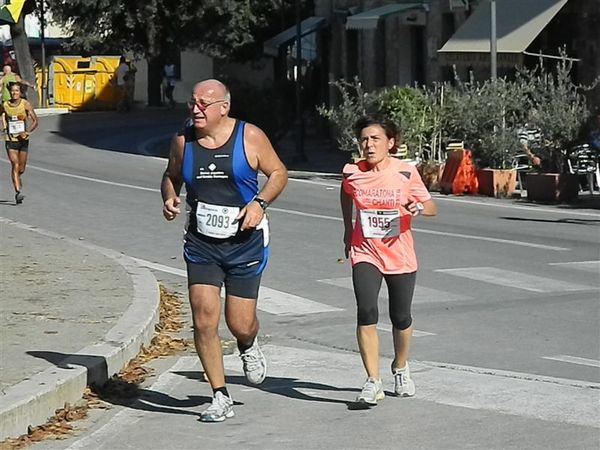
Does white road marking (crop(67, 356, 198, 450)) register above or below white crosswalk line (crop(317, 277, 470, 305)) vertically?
above

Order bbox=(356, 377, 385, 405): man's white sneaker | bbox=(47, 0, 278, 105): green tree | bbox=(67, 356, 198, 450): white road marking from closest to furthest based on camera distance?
bbox=(67, 356, 198, 450): white road marking, bbox=(356, 377, 385, 405): man's white sneaker, bbox=(47, 0, 278, 105): green tree

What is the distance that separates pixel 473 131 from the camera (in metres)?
24.6

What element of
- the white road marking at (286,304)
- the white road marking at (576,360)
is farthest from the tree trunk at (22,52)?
the white road marking at (576,360)

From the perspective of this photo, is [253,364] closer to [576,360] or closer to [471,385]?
[471,385]

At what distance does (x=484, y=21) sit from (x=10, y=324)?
72.5 feet

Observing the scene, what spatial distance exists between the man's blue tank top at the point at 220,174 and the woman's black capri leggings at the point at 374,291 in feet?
2.72

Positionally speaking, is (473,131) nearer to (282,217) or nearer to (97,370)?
(282,217)

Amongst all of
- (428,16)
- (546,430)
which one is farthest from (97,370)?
(428,16)

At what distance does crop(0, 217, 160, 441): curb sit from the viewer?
7090 mm

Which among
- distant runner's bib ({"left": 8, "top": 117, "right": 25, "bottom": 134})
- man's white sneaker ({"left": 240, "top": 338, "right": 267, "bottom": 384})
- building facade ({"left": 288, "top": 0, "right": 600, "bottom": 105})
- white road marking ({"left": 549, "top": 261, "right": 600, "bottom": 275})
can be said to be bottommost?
white road marking ({"left": 549, "top": 261, "right": 600, "bottom": 275})

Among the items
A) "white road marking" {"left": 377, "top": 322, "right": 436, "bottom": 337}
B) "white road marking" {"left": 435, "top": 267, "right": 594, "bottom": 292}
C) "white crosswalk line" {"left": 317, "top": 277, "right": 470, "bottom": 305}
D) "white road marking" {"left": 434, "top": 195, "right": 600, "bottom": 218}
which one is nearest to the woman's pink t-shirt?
"white road marking" {"left": 377, "top": 322, "right": 436, "bottom": 337}

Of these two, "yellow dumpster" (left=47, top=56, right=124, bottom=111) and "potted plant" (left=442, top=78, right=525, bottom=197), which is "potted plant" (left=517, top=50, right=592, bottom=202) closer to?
"potted plant" (left=442, top=78, right=525, bottom=197)

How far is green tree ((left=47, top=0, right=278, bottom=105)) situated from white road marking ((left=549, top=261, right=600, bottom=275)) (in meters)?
33.8

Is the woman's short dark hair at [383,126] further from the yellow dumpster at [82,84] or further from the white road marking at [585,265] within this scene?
the yellow dumpster at [82,84]
